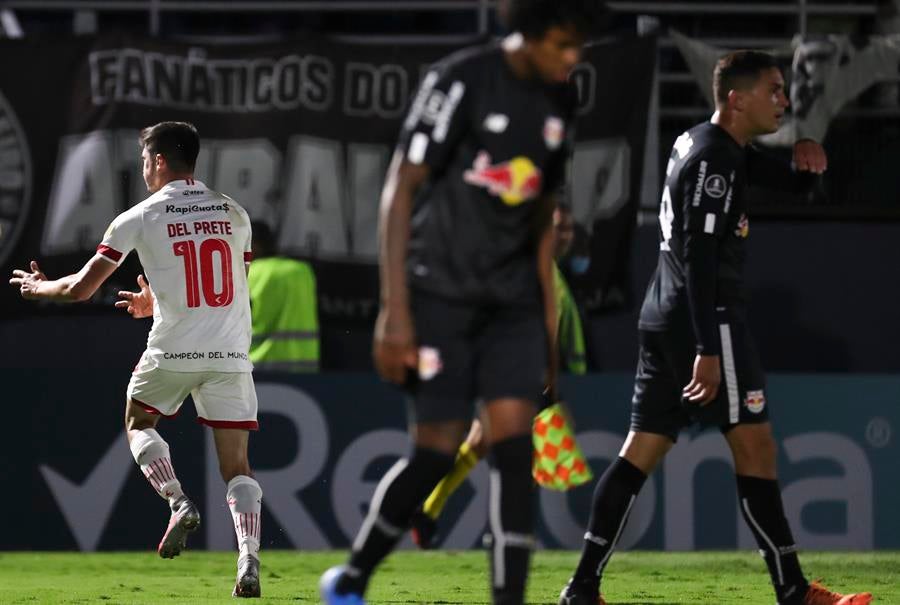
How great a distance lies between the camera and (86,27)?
12430 millimetres

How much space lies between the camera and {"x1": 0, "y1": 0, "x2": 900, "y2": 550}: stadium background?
1000 cm

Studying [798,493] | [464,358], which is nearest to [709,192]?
[464,358]

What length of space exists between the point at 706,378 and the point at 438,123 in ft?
5.75

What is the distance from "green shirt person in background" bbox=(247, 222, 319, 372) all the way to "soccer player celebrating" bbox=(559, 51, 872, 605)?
4688 millimetres

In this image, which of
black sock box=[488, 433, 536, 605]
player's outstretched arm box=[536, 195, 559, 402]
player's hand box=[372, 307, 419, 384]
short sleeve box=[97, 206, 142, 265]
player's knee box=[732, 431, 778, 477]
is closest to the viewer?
player's hand box=[372, 307, 419, 384]

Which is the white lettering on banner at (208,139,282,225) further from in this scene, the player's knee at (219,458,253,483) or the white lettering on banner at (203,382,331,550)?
the player's knee at (219,458,253,483)

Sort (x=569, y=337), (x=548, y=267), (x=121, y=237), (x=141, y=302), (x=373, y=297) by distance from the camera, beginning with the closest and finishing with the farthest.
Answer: (x=548, y=267) → (x=121, y=237) → (x=141, y=302) → (x=569, y=337) → (x=373, y=297)

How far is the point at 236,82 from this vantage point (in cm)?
1153

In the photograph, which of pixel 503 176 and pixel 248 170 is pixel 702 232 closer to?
pixel 503 176

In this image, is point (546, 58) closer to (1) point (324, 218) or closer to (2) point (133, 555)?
(2) point (133, 555)

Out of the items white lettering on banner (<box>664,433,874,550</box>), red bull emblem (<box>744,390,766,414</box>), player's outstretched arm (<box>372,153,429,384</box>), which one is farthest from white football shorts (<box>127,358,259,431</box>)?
white lettering on banner (<box>664,433,874,550</box>)

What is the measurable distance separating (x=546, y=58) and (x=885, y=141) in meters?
8.03

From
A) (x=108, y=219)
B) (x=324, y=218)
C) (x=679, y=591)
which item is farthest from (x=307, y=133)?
(x=679, y=591)

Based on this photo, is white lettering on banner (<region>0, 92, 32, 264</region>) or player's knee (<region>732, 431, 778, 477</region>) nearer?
player's knee (<region>732, 431, 778, 477</region>)
